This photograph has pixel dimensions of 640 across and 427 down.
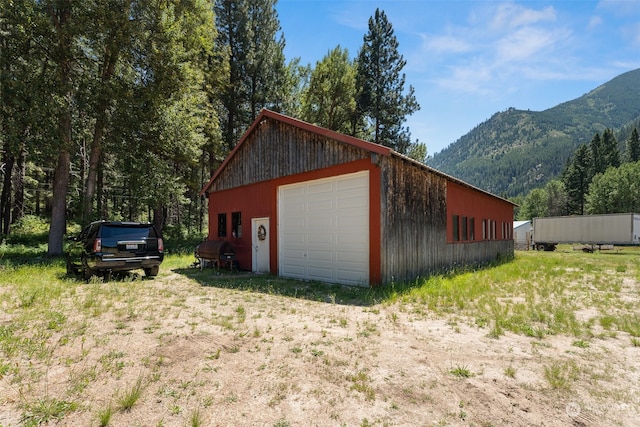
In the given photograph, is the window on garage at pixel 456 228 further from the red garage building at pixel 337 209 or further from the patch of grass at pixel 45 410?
the patch of grass at pixel 45 410

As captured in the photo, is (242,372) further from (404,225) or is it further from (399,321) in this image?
(404,225)

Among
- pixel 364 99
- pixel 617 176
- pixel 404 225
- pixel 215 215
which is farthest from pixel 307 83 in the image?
pixel 617 176

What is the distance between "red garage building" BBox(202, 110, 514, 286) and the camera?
9.78m

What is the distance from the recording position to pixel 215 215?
17.1 metres

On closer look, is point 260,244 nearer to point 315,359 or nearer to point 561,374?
point 315,359

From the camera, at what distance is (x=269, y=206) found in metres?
13.4

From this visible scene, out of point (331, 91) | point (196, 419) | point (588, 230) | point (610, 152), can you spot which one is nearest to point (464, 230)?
point (196, 419)

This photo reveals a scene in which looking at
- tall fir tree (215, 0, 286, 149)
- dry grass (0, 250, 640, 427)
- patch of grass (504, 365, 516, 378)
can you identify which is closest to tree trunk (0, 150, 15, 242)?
tall fir tree (215, 0, 286, 149)

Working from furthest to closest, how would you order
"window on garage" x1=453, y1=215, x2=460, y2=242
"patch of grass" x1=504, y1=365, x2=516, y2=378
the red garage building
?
"window on garage" x1=453, y1=215, x2=460, y2=242 < the red garage building < "patch of grass" x1=504, y1=365, x2=516, y2=378

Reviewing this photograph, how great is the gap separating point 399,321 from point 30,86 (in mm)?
18420

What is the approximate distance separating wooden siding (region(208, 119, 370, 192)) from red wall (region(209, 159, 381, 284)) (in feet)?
0.75

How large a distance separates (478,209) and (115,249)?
16.1 metres

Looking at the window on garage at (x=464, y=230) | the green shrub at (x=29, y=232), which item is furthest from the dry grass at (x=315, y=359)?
the green shrub at (x=29, y=232)

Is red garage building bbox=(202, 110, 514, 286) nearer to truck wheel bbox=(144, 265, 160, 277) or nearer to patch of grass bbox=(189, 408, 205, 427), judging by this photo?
truck wheel bbox=(144, 265, 160, 277)
